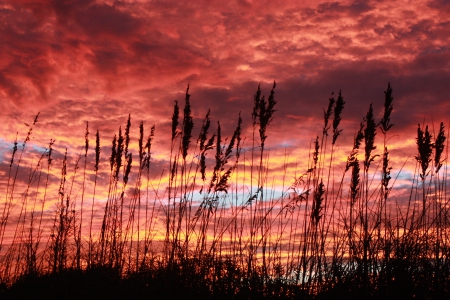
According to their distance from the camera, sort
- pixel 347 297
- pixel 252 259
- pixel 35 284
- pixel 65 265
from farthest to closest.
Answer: pixel 65 265
pixel 35 284
pixel 252 259
pixel 347 297

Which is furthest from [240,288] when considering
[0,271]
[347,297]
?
[0,271]

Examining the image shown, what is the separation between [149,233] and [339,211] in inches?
104

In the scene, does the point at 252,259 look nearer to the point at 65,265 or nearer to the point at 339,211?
the point at 339,211

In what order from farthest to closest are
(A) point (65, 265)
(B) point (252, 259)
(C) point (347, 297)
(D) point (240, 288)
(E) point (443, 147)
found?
1. (A) point (65, 265)
2. (E) point (443, 147)
3. (B) point (252, 259)
4. (D) point (240, 288)
5. (C) point (347, 297)

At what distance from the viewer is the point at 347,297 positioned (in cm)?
413

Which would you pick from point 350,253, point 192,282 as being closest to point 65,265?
point 192,282

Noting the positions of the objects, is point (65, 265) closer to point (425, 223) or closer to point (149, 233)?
point (149, 233)

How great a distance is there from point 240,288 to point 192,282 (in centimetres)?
51

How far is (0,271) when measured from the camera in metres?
6.54

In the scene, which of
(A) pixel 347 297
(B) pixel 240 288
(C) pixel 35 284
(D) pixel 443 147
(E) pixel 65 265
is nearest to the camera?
(A) pixel 347 297

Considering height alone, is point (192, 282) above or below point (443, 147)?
below

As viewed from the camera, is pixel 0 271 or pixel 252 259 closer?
pixel 252 259

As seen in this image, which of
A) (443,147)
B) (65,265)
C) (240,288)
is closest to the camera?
(240,288)

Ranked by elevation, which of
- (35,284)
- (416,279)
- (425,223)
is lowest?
(35,284)
